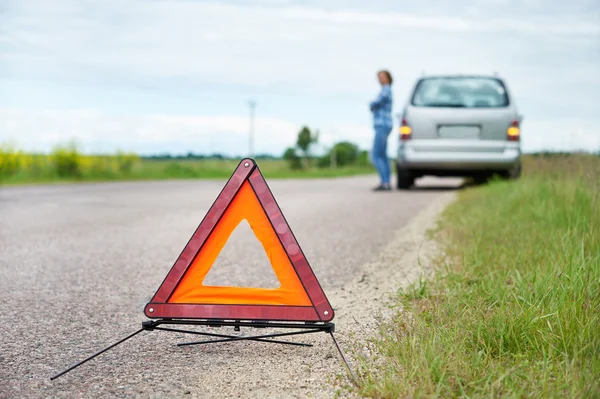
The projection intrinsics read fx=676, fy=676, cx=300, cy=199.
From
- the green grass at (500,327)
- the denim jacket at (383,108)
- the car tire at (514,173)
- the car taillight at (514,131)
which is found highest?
the denim jacket at (383,108)

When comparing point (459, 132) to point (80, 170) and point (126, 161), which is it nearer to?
point (80, 170)

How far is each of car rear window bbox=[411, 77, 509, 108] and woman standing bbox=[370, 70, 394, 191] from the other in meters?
0.92

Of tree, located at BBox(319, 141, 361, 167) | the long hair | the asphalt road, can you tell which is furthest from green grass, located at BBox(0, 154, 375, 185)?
tree, located at BBox(319, 141, 361, 167)

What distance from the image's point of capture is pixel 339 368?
2.98m

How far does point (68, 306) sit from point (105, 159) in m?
22.2

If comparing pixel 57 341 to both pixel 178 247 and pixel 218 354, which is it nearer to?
pixel 218 354

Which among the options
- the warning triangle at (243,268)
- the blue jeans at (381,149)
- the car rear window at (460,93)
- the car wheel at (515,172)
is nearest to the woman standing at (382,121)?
the blue jeans at (381,149)

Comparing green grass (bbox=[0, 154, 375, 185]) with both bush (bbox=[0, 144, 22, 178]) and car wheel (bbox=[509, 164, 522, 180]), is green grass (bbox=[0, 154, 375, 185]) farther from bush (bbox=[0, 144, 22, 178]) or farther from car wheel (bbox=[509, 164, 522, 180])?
car wheel (bbox=[509, 164, 522, 180])

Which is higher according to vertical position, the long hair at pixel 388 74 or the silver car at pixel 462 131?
the long hair at pixel 388 74

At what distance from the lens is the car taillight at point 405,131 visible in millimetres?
12539

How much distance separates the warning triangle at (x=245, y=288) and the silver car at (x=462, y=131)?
9.62 m

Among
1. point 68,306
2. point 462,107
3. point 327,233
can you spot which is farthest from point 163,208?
point 68,306

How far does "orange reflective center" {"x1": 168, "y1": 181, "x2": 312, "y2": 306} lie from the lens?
311cm

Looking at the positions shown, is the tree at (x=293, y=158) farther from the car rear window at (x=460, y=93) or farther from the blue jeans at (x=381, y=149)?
the car rear window at (x=460, y=93)
